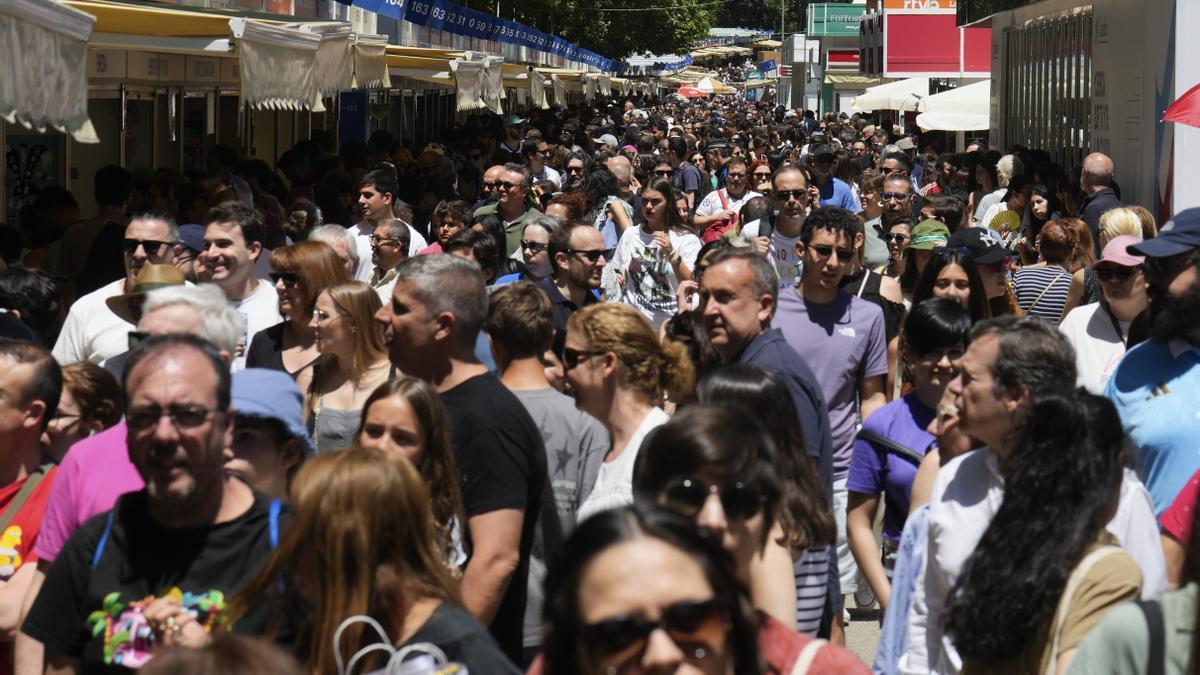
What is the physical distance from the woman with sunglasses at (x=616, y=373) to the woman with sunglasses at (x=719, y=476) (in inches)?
63.3

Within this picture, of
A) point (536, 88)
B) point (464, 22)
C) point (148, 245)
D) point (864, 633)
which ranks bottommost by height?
point (864, 633)

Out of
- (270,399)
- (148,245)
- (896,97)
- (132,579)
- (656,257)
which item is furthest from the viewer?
(896,97)

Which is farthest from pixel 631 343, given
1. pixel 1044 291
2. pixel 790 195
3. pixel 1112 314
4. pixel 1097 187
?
pixel 1097 187

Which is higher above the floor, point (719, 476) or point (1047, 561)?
point (719, 476)

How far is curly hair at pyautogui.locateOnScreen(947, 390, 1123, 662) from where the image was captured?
3.44 meters

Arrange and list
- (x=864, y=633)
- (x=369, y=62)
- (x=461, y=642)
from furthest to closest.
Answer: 1. (x=369, y=62)
2. (x=864, y=633)
3. (x=461, y=642)

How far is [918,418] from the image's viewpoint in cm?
568

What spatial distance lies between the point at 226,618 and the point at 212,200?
7593mm

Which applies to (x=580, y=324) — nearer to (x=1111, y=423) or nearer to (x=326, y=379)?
(x=326, y=379)

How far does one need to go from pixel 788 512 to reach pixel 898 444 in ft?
5.76

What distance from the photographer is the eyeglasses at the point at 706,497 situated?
3117 millimetres

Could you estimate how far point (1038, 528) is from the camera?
347 centimetres

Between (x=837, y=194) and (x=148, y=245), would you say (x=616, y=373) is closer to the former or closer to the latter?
(x=148, y=245)

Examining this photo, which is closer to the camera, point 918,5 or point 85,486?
point 85,486
